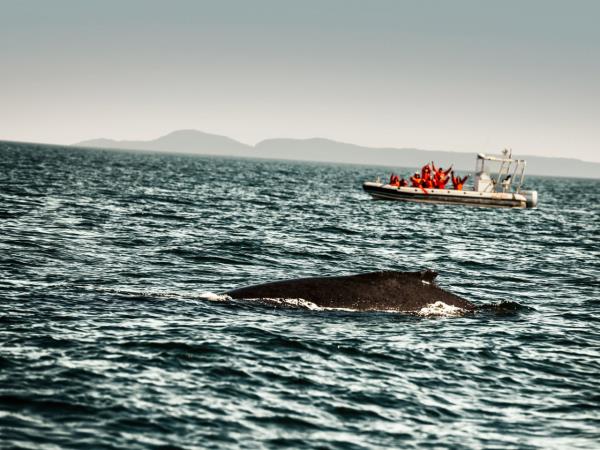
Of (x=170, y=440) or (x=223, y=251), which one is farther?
(x=223, y=251)

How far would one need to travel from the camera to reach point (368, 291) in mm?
16125

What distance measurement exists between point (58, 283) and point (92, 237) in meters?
9.61

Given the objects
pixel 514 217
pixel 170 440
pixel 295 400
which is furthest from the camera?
pixel 514 217

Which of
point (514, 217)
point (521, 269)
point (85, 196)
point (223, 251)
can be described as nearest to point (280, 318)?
point (223, 251)

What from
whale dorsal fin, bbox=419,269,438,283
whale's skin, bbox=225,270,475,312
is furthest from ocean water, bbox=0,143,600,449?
whale dorsal fin, bbox=419,269,438,283

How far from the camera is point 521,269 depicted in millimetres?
26344

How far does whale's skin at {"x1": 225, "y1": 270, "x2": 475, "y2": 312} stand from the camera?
16.0 m

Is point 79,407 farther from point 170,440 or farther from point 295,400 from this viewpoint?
point 295,400

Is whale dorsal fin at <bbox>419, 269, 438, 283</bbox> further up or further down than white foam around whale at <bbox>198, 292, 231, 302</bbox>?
further up

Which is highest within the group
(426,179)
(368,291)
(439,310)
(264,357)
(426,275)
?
(426,179)

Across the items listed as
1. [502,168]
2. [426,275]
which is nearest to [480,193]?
[502,168]

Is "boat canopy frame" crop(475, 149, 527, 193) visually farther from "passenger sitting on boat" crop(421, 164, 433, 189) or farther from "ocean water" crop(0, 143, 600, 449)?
"ocean water" crop(0, 143, 600, 449)

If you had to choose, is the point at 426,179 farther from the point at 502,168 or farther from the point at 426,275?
the point at 426,275

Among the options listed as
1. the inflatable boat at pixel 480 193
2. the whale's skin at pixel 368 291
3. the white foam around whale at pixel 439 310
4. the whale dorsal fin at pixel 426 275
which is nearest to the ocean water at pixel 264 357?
the white foam around whale at pixel 439 310
